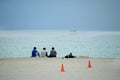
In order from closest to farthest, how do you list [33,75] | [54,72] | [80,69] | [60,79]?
[60,79] < [33,75] < [54,72] < [80,69]

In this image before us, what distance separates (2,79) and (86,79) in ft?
12.2

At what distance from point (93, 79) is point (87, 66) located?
405cm

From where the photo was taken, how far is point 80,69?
15797 mm

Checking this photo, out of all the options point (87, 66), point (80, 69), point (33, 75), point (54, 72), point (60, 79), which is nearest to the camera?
point (60, 79)

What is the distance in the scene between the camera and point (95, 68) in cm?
1619

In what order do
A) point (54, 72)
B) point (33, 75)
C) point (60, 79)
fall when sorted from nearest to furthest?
point (60, 79) < point (33, 75) < point (54, 72)

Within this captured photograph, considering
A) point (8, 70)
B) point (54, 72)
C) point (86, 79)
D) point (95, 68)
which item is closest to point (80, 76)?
point (86, 79)

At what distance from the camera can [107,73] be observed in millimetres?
14398

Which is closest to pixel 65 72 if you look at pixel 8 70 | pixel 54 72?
pixel 54 72

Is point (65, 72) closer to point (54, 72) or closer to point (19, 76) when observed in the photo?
point (54, 72)

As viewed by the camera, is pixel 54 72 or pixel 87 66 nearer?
pixel 54 72

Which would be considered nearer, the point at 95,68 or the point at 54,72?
the point at 54,72

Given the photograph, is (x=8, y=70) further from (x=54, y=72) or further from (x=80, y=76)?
(x=80, y=76)

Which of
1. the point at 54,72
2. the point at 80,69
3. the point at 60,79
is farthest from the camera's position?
the point at 80,69
